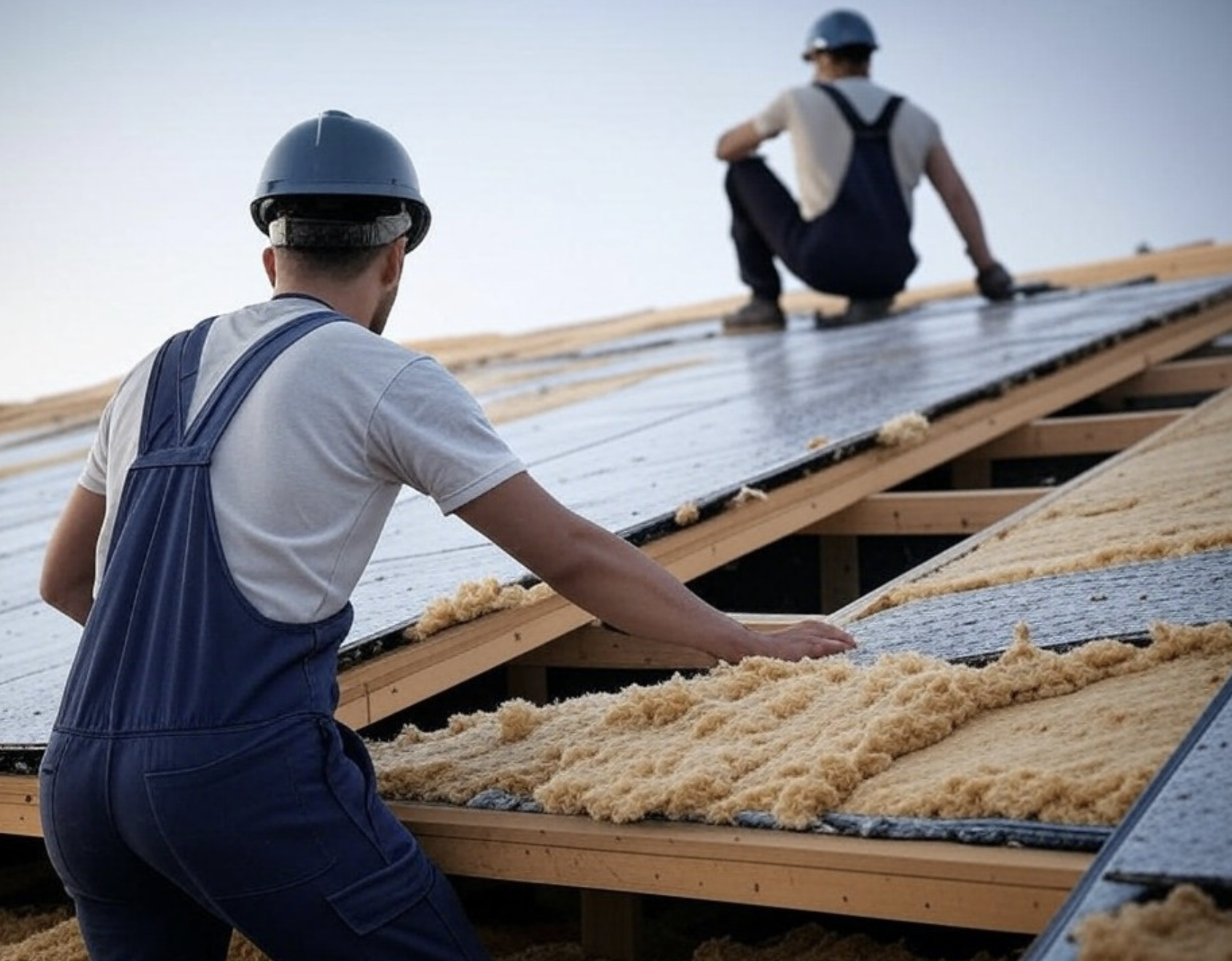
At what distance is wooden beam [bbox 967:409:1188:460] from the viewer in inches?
169

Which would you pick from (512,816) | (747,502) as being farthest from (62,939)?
(747,502)

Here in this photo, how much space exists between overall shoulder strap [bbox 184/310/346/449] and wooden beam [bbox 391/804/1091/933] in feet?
1.89

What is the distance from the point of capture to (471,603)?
250cm

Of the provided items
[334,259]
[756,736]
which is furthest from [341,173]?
[756,736]

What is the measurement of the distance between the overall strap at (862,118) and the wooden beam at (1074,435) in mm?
2854

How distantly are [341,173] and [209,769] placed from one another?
2.60ft

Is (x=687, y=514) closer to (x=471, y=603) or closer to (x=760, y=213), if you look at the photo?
(x=471, y=603)

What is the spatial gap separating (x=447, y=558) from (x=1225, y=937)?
6.39 ft

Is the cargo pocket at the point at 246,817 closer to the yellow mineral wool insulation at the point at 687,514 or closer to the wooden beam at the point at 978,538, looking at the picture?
the wooden beam at the point at 978,538

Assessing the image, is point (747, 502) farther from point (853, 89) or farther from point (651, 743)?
point (853, 89)

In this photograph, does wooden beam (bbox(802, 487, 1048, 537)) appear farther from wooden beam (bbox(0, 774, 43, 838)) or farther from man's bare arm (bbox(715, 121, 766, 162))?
man's bare arm (bbox(715, 121, 766, 162))

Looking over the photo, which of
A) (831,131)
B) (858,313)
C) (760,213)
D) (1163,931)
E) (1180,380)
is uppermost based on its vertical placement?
(831,131)

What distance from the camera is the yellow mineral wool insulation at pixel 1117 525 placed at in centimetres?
255

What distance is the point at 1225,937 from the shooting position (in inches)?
48.1
